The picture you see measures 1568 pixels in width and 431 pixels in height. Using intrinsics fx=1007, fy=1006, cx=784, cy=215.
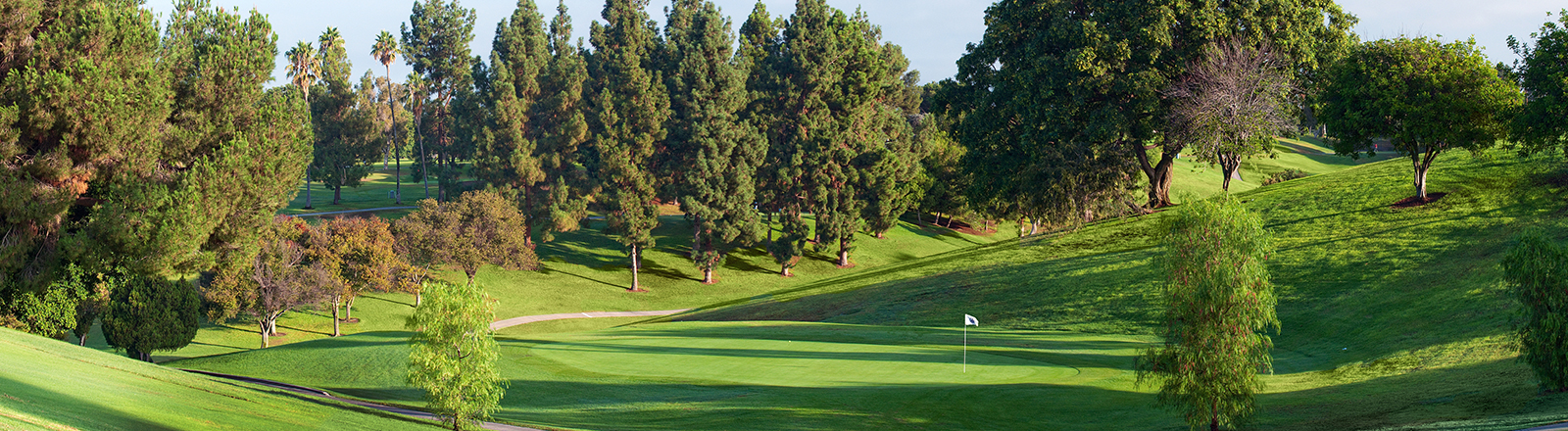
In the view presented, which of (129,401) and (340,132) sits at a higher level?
(340,132)

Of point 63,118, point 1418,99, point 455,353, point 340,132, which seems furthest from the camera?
point 340,132

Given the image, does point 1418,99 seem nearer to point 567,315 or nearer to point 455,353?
point 455,353

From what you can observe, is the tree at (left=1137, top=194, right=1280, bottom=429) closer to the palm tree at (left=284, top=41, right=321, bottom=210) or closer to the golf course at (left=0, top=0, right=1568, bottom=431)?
the golf course at (left=0, top=0, right=1568, bottom=431)

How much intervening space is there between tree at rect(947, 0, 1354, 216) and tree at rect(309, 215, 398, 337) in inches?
1513

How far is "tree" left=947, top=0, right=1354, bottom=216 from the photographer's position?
52188 millimetres

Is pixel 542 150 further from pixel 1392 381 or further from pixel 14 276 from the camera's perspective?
pixel 1392 381

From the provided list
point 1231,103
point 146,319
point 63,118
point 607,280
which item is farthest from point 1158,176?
point 146,319

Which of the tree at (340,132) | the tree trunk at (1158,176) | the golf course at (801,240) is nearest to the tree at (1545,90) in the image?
the golf course at (801,240)

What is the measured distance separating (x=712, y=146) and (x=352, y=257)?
28.4m

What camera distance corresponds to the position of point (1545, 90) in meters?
39.7

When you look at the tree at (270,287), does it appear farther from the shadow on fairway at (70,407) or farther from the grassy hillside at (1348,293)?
the shadow on fairway at (70,407)

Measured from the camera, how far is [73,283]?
137ft

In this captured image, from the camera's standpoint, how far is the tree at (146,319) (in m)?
49.9

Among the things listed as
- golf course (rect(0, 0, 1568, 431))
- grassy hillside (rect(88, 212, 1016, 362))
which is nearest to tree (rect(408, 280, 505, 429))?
golf course (rect(0, 0, 1568, 431))
